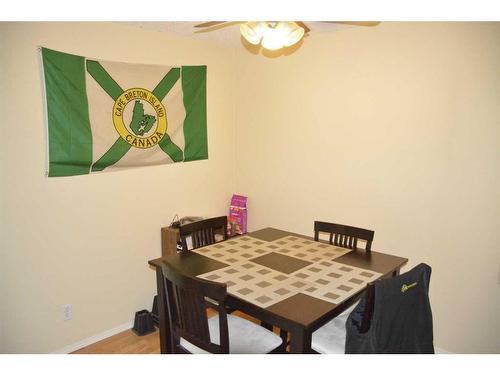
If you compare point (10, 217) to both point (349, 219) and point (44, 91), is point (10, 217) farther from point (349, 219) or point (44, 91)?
point (349, 219)

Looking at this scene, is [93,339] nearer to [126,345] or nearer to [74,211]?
[126,345]

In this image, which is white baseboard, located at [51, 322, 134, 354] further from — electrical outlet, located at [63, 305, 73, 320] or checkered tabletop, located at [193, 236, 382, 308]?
checkered tabletop, located at [193, 236, 382, 308]

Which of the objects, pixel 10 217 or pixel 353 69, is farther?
pixel 353 69

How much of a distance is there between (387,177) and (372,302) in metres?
1.34

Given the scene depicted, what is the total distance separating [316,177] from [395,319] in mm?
1607

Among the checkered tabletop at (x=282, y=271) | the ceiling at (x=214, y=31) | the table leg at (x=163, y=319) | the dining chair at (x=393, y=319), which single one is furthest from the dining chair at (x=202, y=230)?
the ceiling at (x=214, y=31)

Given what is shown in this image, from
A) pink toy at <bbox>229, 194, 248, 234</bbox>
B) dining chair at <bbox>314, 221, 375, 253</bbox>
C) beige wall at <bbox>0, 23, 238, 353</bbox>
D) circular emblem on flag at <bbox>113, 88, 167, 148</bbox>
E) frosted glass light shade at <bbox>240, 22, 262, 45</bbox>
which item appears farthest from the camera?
pink toy at <bbox>229, 194, 248, 234</bbox>

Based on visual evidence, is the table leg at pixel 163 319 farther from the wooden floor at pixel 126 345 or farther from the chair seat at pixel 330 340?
the chair seat at pixel 330 340

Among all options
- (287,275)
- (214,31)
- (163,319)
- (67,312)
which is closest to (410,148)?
(287,275)

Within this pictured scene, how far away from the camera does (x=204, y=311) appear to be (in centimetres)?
152

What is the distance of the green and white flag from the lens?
2307 mm

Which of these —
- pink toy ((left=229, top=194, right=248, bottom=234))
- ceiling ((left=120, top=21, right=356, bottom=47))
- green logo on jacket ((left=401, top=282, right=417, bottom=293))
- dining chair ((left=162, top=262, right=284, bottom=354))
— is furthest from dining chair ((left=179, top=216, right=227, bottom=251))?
ceiling ((left=120, top=21, right=356, bottom=47))

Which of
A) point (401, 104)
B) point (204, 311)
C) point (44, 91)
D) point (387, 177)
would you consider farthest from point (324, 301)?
point (44, 91)

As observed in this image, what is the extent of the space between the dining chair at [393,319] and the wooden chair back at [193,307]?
21.5 inches
